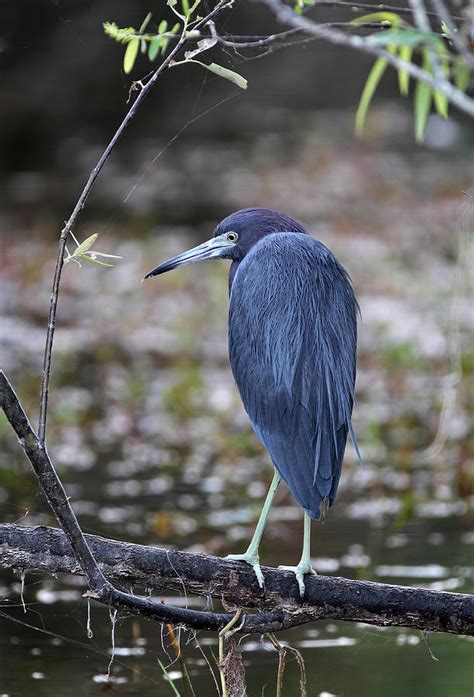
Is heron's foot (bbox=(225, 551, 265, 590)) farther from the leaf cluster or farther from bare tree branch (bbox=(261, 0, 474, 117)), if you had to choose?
bare tree branch (bbox=(261, 0, 474, 117))

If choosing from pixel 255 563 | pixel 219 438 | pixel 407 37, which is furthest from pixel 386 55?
pixel 219 438

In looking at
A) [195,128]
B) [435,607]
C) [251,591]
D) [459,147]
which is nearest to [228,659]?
[251,591]

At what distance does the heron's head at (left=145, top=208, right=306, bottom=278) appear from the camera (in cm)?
340

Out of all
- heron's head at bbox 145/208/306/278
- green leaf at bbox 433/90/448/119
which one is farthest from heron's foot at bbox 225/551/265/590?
green leaf at bbox 433/90/448/119

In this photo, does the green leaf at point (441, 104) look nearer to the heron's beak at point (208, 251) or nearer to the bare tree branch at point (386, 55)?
the bare tree branch at point (386, 55)

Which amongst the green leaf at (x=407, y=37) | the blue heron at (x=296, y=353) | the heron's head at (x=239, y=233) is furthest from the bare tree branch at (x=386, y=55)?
the blue heron at (x=296, y=353)

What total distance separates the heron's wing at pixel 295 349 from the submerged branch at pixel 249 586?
304mm

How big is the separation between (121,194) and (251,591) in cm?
1047

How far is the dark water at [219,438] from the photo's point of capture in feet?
12.8

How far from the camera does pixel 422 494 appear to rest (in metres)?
5.66

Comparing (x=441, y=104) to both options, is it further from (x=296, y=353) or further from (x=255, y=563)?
(x=255, y=563)

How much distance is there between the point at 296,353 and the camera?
10.3 feet

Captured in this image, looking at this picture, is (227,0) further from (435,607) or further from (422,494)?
(422,494)

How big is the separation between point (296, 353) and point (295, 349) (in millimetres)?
12
